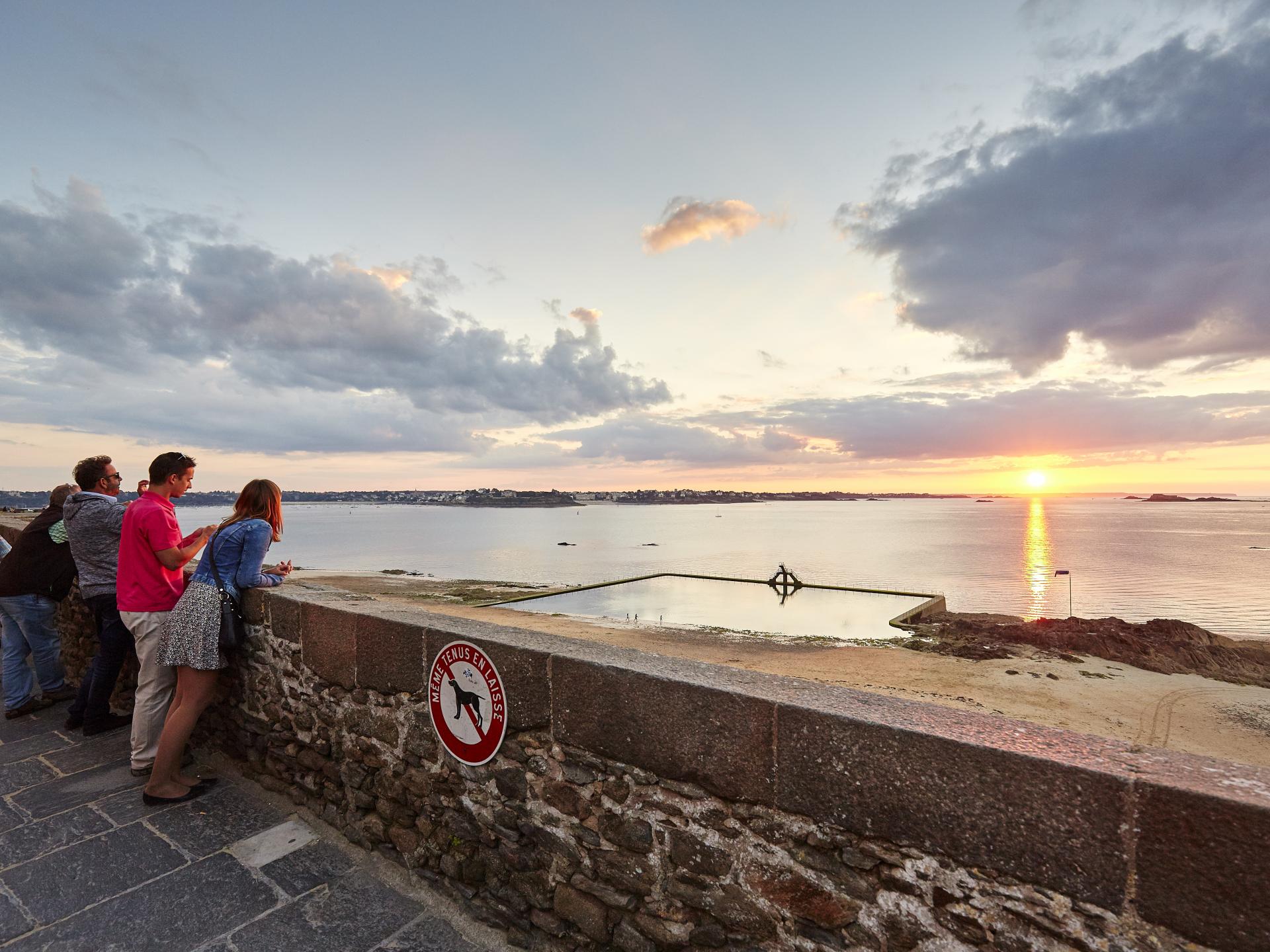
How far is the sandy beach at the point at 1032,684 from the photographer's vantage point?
1031 cm

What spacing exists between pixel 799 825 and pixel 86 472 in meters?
5.19

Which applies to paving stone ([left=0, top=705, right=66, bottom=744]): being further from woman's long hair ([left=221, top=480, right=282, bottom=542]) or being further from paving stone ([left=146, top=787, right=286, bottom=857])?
woman's long hair ([left=221, top=480, right=282, bottom=542])

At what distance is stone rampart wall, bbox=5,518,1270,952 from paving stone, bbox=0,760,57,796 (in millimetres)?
2068

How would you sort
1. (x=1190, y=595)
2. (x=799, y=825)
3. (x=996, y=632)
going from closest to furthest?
(x=799, y=825) → (x=996, y=632) → (x=1190, y=595)

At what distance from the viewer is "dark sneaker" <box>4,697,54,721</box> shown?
4.68 meters

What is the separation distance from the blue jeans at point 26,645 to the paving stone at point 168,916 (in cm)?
338

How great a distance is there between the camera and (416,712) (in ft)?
9.48

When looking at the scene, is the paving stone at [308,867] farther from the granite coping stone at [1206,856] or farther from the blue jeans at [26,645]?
the blue jeans at [26,645]

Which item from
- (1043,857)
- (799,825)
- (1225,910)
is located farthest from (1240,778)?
(799,825)

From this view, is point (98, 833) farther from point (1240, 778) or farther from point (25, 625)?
point (1240, 778)

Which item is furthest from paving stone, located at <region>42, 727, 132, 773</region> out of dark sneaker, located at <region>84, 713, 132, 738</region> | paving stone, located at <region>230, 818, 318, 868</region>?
paving stone, located at <region>230, 818, 318, 868</region>

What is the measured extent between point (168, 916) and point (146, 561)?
1946 millimetres

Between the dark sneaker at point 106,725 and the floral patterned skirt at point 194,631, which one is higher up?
the floral patterned skirt at point 194,631

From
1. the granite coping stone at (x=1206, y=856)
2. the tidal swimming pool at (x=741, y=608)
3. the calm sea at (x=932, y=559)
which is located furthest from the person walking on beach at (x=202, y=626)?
the calm sea at (x=932, y=559)
